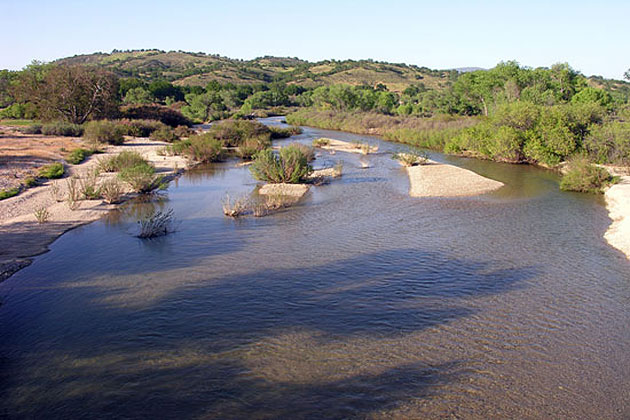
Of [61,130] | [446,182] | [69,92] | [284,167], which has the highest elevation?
[69,92]

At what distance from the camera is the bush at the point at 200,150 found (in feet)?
102

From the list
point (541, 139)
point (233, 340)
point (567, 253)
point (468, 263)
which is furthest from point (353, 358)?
point (541, 139)

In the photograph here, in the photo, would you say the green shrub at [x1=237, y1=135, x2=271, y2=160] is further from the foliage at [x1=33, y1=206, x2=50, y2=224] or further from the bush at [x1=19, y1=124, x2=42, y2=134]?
the foliage at [x1=33, y1=206, x2=50, y2=224]

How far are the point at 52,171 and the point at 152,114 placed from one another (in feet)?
96.1

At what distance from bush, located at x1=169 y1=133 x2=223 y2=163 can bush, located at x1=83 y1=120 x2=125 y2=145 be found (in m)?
5.79

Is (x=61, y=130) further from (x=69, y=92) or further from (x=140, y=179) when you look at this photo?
(x=140, y=179)

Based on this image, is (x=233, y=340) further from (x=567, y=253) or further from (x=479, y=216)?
(x=479, y=216)

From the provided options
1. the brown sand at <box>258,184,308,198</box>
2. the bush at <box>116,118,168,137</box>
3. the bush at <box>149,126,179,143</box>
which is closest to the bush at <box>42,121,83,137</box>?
the bush at <box>116,118,168,137</box>

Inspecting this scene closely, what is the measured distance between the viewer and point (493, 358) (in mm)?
7902

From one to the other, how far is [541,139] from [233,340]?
1005 inches

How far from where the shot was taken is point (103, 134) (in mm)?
34531

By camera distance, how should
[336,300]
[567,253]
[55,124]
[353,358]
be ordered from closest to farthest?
[353,358] < [336,300] < [567,253] < [55,124]

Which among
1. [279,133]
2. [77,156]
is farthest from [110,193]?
[279,133]

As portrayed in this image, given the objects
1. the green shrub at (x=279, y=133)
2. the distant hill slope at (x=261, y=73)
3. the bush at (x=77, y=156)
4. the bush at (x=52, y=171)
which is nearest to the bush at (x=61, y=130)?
the bush at (x=77, y=156)
